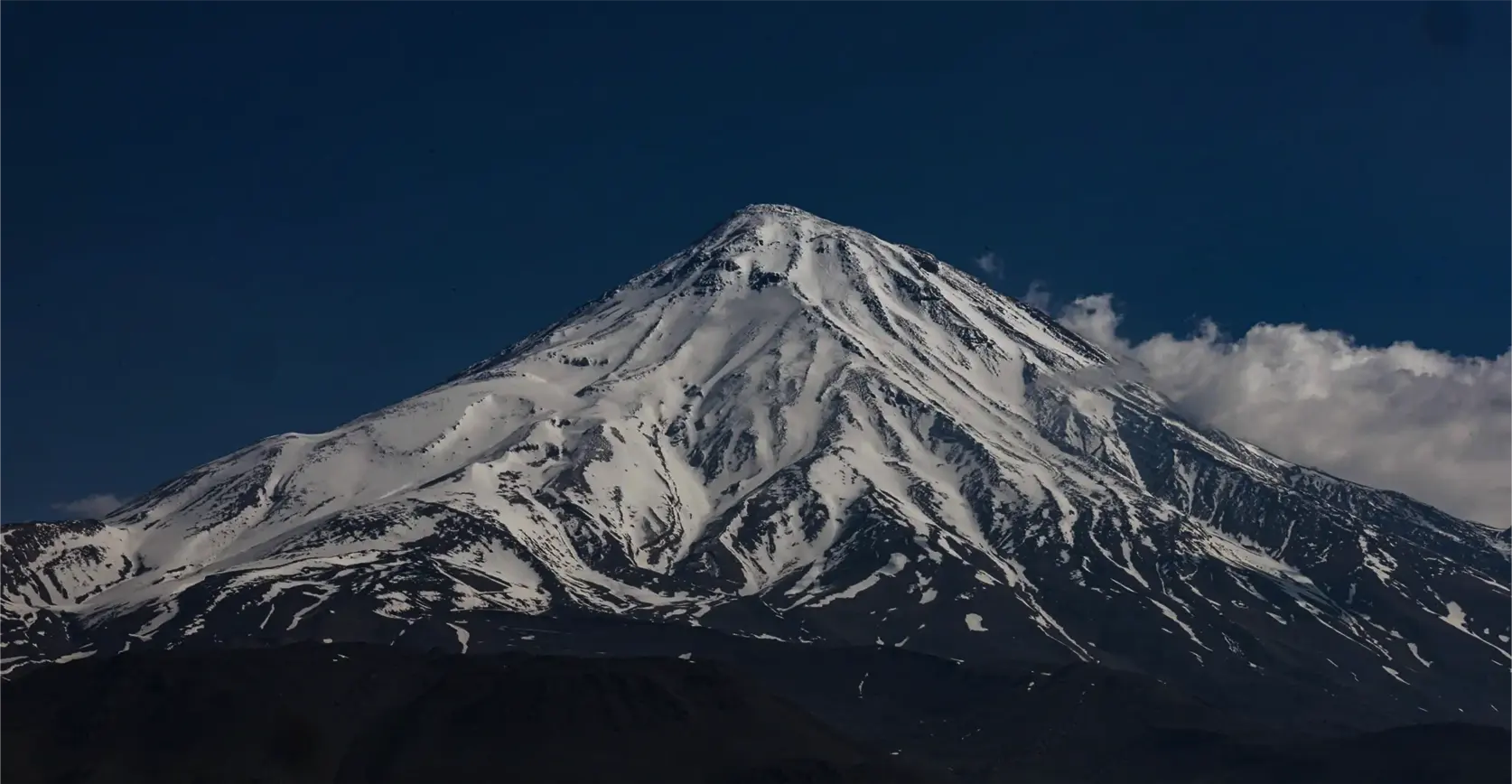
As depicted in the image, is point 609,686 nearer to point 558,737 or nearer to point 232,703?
point 558,737

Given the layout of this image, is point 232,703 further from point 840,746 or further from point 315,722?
point 840,746

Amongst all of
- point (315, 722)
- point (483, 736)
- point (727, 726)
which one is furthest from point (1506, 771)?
point (315, 722)

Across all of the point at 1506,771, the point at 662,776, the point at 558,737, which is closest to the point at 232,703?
the point at 558,737

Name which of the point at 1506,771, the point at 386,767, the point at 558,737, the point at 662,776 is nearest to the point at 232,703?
the point at 386,767

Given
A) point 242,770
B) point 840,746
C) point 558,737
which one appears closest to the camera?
point 242,770

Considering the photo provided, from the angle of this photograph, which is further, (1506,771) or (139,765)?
(1506,771)

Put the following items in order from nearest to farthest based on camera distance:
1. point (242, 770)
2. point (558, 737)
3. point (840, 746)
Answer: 1. point (242, 770)
2. point (558, 737)
3. point (840, 746)

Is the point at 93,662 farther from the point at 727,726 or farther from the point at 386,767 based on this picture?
the point at 727,726

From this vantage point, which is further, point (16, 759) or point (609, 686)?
point (609, 686)
